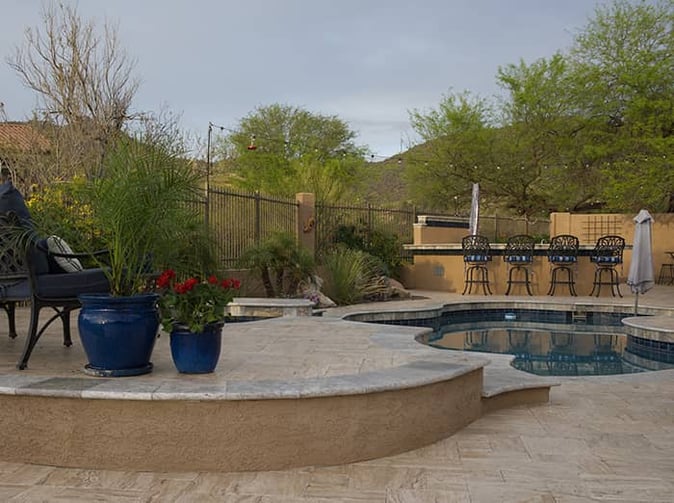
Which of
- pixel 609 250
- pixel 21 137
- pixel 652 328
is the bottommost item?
pixel 652 328

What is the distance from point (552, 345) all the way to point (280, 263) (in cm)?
393

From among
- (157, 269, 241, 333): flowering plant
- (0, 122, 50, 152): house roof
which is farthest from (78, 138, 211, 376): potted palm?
(0, 122, 50, 152): house roof

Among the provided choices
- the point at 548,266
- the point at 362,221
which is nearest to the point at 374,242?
the point at 362,221

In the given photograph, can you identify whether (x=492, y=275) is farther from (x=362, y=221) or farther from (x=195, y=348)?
(x=195, y=348)

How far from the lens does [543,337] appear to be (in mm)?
9102

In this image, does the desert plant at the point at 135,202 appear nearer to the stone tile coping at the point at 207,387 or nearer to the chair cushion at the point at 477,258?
the stone tile coping at the point at 207,387

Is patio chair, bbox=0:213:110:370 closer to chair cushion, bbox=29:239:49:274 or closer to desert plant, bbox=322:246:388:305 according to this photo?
chair cushion, bbox=29:239:49:274

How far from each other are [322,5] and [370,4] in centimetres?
83

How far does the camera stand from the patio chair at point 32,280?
135 inches

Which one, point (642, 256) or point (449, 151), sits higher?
point (449, 151)

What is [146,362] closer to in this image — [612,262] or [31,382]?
[31,382]

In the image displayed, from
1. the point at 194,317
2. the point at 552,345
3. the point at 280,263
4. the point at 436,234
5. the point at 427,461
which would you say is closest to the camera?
the point at 427,461

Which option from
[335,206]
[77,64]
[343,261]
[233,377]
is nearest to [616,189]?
[335,206]

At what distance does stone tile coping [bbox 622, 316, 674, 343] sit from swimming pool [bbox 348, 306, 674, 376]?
139 mm
